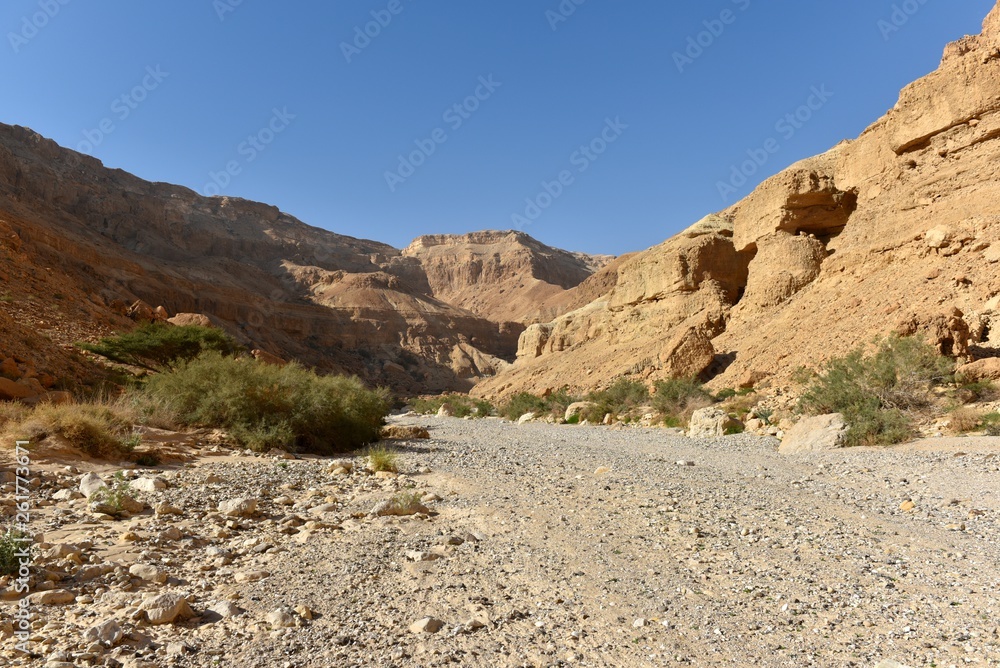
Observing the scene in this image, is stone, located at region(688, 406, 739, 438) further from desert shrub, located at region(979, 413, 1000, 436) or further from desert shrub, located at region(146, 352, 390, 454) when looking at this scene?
desert shrub, located at region(146, 352, 390, 454)

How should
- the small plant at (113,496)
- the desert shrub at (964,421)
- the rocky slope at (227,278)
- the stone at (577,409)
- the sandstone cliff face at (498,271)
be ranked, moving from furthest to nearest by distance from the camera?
the sandstone cliff face at (498,271) < the rocky slope at (227,278) < the stone at (577,409) < the desert shrub at (964,421) < the small plant at (113,496)

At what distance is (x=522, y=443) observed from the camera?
1434 centimetres

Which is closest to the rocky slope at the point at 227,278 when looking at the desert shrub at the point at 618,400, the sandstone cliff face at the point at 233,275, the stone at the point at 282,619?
the sandstone cliff face at the point at 233,275

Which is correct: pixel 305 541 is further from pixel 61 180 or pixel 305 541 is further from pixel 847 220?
pixel 61 180

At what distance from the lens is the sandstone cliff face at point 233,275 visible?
5023 cm

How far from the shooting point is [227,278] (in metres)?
68.2

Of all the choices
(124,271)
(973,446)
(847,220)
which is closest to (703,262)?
(847,220)

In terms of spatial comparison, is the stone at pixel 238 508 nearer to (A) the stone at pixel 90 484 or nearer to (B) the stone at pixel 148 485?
(B) the stone at pixel 148 485

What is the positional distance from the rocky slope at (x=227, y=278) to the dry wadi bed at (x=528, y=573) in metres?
17.6

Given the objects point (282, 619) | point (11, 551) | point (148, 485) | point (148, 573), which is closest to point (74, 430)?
point (148, 485)

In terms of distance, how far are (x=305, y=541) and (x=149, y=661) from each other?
6.82 ft

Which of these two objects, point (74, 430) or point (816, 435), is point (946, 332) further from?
point (74, 430)

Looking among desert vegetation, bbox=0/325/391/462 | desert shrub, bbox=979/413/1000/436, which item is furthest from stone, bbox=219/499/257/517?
desert shrub, bbox=979/413/1000/436

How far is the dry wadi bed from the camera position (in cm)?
298
